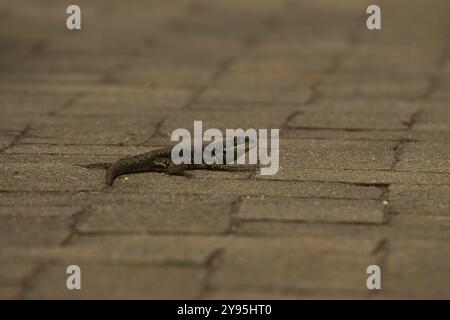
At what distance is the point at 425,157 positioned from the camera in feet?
21.3

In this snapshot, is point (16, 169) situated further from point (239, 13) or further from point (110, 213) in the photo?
point (239, 13)

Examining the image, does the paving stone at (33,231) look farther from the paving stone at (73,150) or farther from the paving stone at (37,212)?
the paving stone at (73,150)

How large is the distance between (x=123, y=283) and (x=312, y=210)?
4.15ft

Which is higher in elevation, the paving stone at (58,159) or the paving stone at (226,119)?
the paving stone at (226,119)

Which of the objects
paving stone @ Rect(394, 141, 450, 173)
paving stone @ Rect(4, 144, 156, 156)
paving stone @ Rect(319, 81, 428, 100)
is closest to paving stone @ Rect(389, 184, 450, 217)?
paving stone @ Rect(394, 141, 450, 173)

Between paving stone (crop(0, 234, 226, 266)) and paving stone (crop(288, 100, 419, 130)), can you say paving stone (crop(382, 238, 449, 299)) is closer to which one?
paving stone (crop(0, 234, 226, 266))

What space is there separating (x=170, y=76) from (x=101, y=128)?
1864 millimetres

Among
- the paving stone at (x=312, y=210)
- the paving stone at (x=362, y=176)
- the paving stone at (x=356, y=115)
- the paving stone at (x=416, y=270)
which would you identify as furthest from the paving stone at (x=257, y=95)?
the paving stone at (x=416, y=270)

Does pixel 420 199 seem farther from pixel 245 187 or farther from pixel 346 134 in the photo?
pixel 346 134

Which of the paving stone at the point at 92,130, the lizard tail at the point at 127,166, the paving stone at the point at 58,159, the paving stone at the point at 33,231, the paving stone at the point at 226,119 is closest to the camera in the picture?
the paving stone at the point at 33,231

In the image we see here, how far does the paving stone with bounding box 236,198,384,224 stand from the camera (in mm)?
5246

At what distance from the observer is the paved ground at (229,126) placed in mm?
4605

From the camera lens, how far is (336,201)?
18.1 feet
